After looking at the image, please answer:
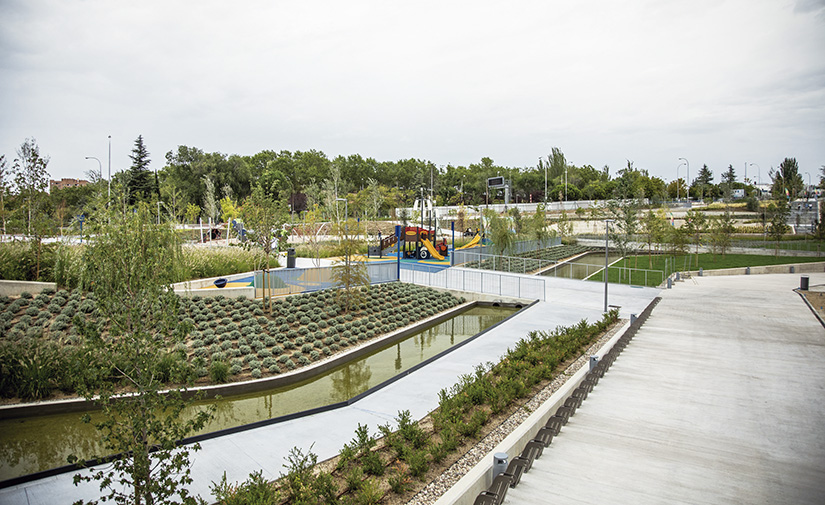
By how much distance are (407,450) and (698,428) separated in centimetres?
491

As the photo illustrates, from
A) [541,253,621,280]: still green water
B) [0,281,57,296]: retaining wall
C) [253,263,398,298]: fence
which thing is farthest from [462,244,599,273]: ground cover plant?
[0,281,57,296]: retaining wall

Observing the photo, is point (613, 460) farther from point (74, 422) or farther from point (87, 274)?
point (74, 422)

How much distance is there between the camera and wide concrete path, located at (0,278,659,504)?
246 inches

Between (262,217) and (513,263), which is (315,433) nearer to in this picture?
(262,217)

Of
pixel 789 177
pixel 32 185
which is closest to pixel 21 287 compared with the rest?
pixel 32 185

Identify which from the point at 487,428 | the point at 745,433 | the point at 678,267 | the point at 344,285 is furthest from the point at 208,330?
the point at 678,267

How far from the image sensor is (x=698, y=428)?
7.63m

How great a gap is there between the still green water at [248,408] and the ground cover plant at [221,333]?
700mm

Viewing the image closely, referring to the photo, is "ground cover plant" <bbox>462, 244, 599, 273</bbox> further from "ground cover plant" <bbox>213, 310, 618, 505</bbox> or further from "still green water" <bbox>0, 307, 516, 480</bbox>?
"ground cover plant" <bbox>213, 310, 618, 505</bbox>

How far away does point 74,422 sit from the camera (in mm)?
9312

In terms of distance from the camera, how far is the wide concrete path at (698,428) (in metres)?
5.79

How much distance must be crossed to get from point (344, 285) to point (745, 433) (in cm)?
1397

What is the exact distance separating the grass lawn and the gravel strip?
17.8 metres

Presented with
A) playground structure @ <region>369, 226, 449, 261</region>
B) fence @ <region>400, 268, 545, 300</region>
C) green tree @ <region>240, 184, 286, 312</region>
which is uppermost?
green tree @ <region>240, 184, 286, 312</region>
